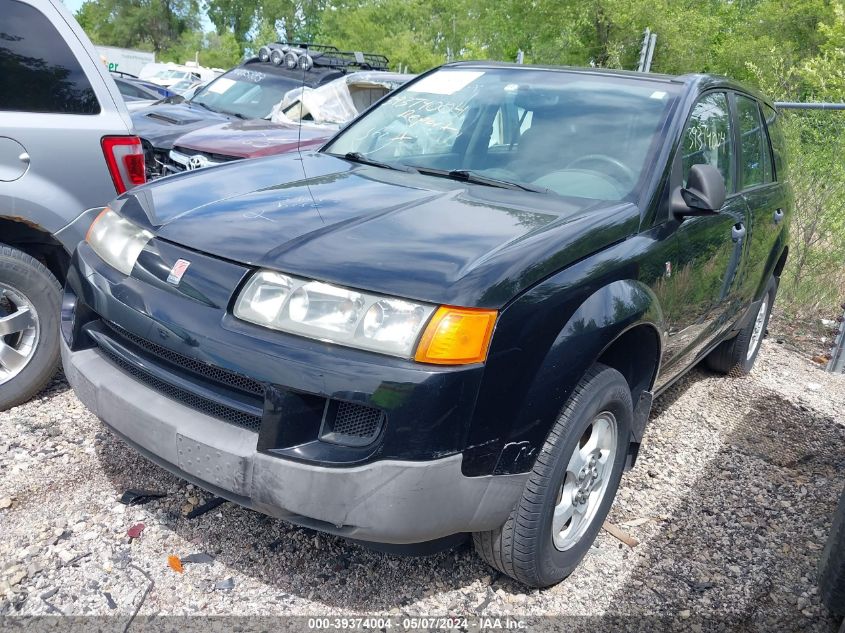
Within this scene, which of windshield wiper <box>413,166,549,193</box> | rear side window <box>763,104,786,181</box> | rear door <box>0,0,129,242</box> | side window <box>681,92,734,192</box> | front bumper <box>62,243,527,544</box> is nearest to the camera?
front bumper <box>62,243,527,544</box>

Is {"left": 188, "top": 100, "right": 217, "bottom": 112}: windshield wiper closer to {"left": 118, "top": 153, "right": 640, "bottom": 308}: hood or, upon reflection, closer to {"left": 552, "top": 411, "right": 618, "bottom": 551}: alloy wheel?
{"left": 118, "top": 153, "right": 640, "bottom": 308}: hood

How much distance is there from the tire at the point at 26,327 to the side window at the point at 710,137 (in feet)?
9.78

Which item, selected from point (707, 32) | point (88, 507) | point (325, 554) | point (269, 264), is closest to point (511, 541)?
point (325, 554)

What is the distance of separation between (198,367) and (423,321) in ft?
2.50

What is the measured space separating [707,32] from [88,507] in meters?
26.2

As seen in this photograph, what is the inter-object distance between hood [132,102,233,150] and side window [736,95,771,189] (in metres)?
4.99

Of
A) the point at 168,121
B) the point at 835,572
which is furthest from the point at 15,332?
the point at 168,121

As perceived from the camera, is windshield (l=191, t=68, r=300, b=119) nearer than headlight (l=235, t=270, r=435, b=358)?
No

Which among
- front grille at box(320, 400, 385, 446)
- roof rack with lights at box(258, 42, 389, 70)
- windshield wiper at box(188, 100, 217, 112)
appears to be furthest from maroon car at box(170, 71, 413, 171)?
front grille at box(320, 400, 385, 446)

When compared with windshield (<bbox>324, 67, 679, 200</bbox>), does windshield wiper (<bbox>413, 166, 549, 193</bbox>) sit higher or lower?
lower

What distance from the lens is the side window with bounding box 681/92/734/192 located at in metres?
3.30

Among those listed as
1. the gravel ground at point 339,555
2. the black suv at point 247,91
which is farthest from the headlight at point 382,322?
the black suv at point 247,91

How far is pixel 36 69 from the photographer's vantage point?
3.54m

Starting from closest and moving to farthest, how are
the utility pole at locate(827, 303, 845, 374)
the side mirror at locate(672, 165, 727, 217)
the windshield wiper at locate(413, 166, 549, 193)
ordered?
the side mirror at locate(672, 165, 727, 217)
the windshield wiper at locate(413, 166, 549, 193)
the utility pole at locate(827, 303, 845, 374)
